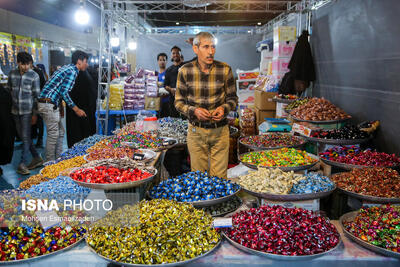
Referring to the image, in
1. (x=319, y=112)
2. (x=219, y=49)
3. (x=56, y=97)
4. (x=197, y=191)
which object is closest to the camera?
(x=197, y=191)

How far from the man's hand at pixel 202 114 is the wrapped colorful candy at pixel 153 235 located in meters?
1.06

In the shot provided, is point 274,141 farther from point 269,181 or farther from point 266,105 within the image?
point 266,105

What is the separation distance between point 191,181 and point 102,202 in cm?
58

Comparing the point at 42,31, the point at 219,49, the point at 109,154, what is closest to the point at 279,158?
the point at 109,154

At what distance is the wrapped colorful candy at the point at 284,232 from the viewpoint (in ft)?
5.11

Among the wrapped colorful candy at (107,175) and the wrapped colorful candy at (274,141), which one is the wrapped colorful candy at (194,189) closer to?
the wrapped colorful candy at (107,175)

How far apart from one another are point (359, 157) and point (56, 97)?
4139 millimetres

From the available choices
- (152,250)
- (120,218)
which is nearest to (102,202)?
(120,218)

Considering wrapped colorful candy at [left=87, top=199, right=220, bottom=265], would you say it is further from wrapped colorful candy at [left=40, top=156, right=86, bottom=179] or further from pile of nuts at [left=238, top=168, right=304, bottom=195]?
wrapped colorful candy at [left=40, top=156, right=86, bottom=179]

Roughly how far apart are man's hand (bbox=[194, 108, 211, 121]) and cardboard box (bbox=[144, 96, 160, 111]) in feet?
10.5

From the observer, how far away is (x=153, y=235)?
1551 mm

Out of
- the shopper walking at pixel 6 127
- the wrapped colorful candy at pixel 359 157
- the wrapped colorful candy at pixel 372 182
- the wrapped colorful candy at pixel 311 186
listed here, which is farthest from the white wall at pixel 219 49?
the wrapped colorful candy at pixel 311 186

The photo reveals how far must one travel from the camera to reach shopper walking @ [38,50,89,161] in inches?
189

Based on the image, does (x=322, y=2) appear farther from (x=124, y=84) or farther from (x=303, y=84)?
(x=124, y=84)
